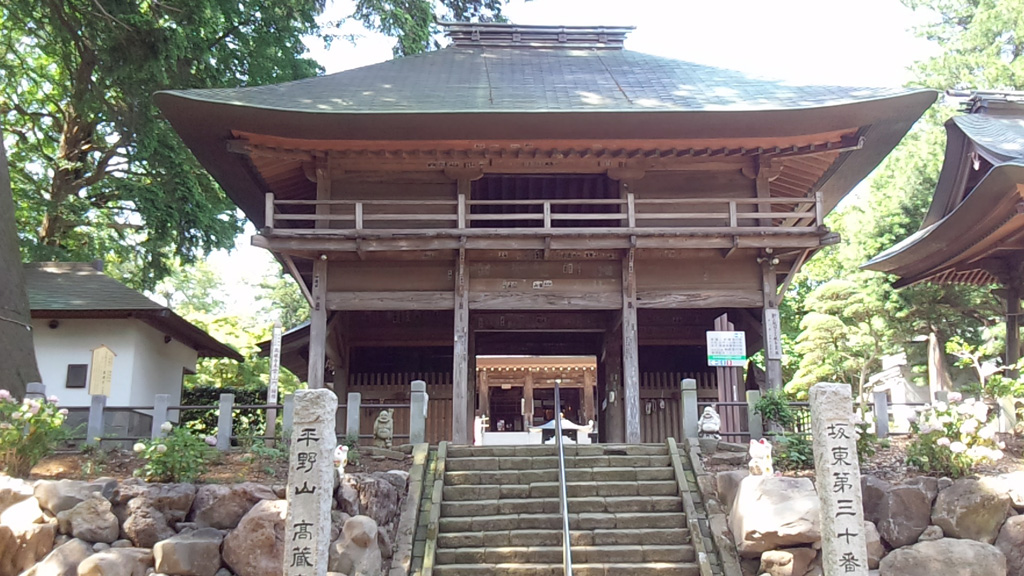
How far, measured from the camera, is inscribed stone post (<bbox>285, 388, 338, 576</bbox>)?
759cm

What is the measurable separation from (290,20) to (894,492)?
1557 cm

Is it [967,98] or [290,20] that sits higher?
[290,20]

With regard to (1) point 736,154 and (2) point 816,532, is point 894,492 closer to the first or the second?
(2) point 816,532

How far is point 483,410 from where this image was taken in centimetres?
2109

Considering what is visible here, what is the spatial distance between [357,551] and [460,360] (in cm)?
472

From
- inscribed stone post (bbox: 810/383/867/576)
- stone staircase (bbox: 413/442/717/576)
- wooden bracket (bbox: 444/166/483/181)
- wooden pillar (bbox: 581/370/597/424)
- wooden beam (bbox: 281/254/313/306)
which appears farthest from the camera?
wooden pillar (bbox: 581/370/597/424)

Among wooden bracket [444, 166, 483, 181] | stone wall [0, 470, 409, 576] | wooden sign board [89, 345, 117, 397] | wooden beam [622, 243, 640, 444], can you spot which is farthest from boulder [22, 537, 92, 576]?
wooden bracket [444, 166, 483, 181]

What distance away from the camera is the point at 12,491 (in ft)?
31.1

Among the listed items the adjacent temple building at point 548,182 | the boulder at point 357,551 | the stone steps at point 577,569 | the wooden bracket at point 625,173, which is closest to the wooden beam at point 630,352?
the adjacent temple building at point 548,182

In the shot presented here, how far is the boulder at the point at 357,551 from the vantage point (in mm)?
8898

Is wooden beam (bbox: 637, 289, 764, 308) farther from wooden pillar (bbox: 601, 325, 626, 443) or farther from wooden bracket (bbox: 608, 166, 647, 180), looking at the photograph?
wooden bracket (bbox: 608, 166, 647, 180)

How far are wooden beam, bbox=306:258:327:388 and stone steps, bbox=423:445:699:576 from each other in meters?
3.05

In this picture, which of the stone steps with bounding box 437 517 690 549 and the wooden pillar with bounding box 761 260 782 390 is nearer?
the stone steps with bounding box 437 517 690 549

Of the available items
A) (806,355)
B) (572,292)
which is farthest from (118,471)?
(806,355)
